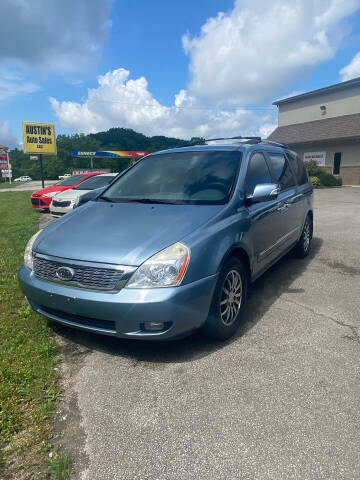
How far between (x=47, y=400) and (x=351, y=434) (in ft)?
6.41

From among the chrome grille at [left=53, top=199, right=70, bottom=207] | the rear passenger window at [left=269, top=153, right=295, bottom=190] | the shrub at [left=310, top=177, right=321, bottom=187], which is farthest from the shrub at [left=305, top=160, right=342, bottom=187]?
the rear passenger window at [left=269, top=153, right=295, bottom=190]

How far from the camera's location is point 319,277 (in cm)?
483

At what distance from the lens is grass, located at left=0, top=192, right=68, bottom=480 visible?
1.86 metres

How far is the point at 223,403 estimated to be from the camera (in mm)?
2281

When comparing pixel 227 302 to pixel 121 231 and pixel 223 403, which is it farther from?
pixel 121 231

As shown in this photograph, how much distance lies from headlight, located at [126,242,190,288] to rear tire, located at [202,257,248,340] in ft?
1.47

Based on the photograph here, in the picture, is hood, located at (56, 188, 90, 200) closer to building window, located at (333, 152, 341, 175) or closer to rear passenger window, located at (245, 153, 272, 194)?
rear passenger window, located at (245, 153, 272, 194)

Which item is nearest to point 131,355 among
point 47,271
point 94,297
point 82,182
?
point 94,297

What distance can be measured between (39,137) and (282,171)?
2582 cm

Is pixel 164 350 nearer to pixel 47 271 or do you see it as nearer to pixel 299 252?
pixel 47 271

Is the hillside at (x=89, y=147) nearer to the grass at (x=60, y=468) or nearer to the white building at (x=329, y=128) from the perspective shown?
the white building at (x=329, y=128)

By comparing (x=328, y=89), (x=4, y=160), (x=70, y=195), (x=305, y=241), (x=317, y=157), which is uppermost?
(x=328, y=89)

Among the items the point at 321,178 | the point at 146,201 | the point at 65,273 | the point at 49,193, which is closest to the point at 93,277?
the point at 65,273

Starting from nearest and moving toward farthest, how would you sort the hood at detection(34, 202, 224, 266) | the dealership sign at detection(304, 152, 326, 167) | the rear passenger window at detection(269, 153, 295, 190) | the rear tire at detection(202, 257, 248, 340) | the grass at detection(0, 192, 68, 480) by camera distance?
the grass at detection(0, 192, 68, 480)
the hood at detection(34, 202, 224, 266)
the rear tire at detection(202, 257, 248, 340)
the rear passenger window at detection(269, 153, 295, 190)
the dealership sign at detection(304, 152, 326, 167)
